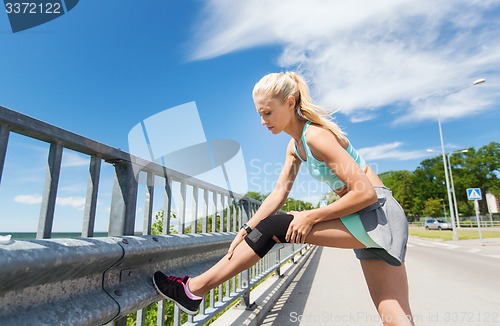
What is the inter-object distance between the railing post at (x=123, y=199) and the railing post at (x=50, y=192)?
402 millimetres

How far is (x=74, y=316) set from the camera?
1096 millimetres

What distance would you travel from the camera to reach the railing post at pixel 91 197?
5.06 ft

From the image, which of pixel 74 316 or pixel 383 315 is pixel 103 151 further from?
A: pixel 383 315

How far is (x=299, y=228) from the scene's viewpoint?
171 centimetres

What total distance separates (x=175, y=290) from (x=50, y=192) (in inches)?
31.6

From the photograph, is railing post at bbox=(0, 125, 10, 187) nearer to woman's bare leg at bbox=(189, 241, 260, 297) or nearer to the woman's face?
woman's bare leg at bbox=(189, 241, 260, 297)

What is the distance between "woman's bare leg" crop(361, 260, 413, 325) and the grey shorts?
11cm

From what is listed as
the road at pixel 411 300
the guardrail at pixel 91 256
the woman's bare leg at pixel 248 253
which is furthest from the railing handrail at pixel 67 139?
the road at pixel 411 300

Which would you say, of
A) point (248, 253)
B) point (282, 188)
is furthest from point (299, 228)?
point (282, 188)

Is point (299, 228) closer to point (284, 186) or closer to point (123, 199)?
point (284, 186)

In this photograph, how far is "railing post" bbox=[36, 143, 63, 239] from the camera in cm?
129

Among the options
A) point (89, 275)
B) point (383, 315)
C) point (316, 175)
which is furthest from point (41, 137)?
point (383, 315)

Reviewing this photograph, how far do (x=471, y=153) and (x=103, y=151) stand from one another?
8233cm

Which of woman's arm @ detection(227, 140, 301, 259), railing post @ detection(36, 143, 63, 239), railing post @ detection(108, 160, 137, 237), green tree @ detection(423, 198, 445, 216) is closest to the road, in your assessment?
woman's arm @ detection(227, 140, 301, 259)
